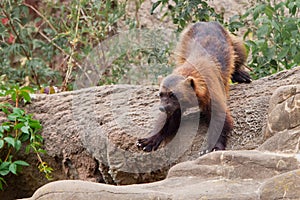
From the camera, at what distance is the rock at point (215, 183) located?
3.45 meters

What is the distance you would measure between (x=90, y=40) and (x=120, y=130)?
13.8 ft

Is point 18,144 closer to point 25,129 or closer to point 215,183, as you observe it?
point 25,129

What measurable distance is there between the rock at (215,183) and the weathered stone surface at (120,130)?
3.58 ft

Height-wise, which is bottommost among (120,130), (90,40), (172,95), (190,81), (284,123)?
(90,40)

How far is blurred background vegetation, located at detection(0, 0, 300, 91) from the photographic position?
736cm

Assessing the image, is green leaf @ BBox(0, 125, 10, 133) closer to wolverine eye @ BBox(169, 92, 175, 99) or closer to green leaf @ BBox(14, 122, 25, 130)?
green leaf @ BBox(14, 122, 25, 130)

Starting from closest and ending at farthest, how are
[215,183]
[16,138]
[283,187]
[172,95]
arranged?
[283,187] → [215,183] → [172,95] → [16,138]

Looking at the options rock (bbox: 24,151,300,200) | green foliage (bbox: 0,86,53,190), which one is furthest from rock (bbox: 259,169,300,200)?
green foliage (bbox: 0,86,53,190)

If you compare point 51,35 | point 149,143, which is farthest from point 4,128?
point 51,35

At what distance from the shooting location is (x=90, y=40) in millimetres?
9391

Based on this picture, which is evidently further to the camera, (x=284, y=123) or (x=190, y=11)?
(x=190, y=11)

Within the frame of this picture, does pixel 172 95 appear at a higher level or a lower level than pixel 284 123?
lower

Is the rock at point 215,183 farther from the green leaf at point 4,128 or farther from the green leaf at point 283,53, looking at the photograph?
the green leaf at point 283,53

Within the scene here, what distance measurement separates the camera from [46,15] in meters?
9.86
